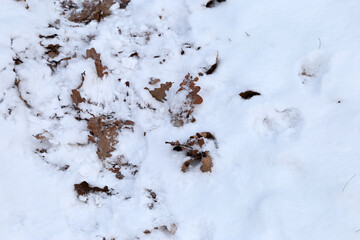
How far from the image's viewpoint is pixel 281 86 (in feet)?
9.39

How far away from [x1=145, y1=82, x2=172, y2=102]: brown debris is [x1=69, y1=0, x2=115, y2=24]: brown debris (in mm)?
1413

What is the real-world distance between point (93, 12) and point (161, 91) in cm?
164

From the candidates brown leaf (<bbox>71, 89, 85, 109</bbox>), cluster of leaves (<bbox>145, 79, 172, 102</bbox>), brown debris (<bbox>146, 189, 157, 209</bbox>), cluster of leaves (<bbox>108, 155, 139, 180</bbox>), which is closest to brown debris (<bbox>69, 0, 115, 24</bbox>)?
brown leaf (<bbox>71, 89, 85, 109</bbox>)

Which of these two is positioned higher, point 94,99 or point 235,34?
point 235,34

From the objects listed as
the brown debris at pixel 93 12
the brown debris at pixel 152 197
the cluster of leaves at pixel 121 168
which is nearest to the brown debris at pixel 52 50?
the brown debris at pixel 93 12

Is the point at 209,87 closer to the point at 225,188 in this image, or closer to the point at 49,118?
the point at 225,188

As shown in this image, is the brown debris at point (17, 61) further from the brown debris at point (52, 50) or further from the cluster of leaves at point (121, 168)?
the cluster of leaves at point (121, 168)

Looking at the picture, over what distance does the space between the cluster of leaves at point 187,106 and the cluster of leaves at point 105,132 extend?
47 cm

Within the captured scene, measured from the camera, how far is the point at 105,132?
3066mm

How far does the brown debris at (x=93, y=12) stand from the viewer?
3.89 meters

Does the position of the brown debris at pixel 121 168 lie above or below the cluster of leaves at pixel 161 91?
below

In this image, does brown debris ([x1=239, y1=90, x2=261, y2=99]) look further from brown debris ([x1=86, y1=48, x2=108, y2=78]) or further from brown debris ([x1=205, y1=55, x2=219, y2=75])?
brown debris ([x1=86, y1=48, x2=108, y2=78])

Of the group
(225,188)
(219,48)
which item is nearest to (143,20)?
(219,48)

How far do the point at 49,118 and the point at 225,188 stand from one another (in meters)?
1.96
